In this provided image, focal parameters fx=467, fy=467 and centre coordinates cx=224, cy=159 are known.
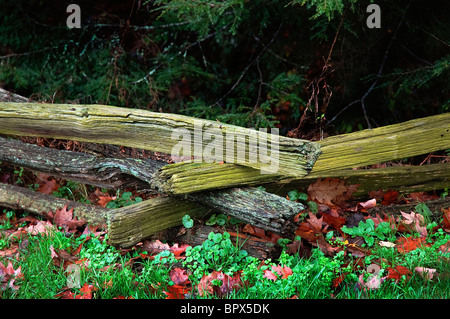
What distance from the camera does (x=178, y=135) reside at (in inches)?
132

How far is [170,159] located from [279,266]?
159 centimetres

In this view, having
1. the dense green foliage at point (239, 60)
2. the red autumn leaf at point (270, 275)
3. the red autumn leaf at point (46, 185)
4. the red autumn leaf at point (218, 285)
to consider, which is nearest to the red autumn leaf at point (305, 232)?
the red autumn leaf at point (270, 275)

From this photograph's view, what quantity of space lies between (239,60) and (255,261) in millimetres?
3319

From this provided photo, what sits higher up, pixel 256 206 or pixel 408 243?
pixel 256 206

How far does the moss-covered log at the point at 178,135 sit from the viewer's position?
10.1ft

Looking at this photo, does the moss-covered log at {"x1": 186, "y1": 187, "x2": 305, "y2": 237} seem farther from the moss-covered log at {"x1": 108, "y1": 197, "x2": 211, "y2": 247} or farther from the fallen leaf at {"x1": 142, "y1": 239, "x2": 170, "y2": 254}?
the fallen leaf at {"x1": 142, "y1": 239, "x2": 170, "y2": 254}

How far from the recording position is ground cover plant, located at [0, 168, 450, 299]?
292 cm

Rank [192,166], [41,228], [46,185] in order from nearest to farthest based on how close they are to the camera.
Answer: [192,166] < [41,228] < [46,185]

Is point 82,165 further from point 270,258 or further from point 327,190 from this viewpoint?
point 327,190

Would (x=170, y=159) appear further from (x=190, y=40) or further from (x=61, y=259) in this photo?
(x=190, y=40)

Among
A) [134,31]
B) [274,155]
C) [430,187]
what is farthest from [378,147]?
[134,31]

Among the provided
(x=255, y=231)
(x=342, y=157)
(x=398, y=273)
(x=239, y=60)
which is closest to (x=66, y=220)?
(x=255, y=231)

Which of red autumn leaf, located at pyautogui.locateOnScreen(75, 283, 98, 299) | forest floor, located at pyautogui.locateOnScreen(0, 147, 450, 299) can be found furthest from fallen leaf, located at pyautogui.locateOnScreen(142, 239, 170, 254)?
red autumn leaf, located at pyautogui.locateOnScreen(75, 283, 98, 299)

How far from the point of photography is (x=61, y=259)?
3367mm
